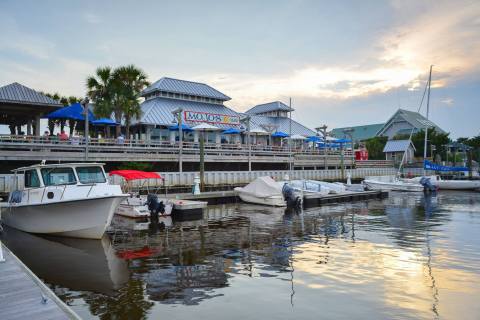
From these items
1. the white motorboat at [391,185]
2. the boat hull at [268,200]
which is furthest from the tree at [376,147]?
the boat hull at [268,200]

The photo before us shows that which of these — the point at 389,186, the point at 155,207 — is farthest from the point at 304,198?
the point at 389,186

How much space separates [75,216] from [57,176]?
2.10 meters

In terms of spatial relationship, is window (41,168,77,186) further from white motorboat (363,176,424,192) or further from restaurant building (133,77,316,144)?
white motorboat (363,176,424,192)

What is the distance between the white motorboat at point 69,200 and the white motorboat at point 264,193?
1464 cm

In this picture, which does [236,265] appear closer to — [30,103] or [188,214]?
[188,214]

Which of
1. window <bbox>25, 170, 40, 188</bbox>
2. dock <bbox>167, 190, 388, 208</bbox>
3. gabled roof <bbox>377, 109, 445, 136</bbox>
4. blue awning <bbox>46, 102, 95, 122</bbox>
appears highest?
gabled roof <bbox>377, 109, 445, 136</bbox>

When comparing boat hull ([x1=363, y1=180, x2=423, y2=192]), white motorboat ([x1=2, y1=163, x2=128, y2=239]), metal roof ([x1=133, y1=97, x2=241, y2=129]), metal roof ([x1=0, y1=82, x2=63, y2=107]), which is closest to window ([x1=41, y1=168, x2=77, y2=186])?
white motorboat ([x1=2, y1=163, x2=128, y2=239])

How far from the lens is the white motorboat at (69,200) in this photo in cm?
1622

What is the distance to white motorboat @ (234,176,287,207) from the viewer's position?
2936cm

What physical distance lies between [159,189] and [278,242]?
16.4 metres

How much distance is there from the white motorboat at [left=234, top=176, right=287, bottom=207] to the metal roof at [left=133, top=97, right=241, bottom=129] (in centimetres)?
1674

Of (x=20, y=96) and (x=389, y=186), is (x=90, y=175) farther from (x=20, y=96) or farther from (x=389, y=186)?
(x=389, y=186)

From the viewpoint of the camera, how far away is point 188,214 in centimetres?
2297

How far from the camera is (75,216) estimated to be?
A: 1656 centimetres
